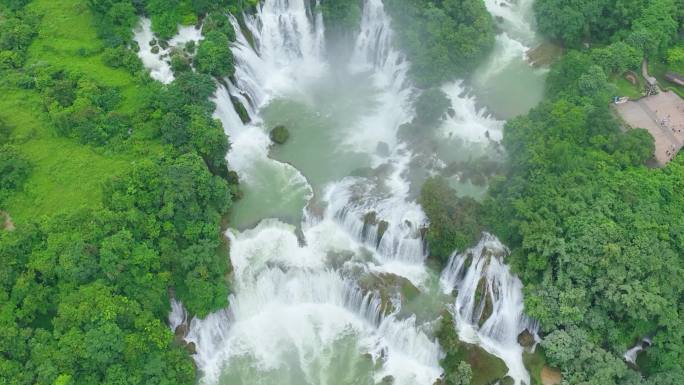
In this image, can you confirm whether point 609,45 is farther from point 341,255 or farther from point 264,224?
point 264,224

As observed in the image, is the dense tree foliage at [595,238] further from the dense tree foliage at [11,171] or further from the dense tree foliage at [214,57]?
the dense tree foliage at [11,171]

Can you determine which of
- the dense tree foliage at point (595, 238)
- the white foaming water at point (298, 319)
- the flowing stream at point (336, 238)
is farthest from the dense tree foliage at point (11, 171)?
the dense tree foliage at point (595, 238)

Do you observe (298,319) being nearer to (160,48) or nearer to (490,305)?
(490,305)

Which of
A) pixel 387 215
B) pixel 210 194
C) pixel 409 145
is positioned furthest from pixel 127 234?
pixel 409 145

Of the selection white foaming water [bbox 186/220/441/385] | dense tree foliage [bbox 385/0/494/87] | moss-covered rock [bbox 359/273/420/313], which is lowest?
white foaming water [bbox 186/220/441/385]

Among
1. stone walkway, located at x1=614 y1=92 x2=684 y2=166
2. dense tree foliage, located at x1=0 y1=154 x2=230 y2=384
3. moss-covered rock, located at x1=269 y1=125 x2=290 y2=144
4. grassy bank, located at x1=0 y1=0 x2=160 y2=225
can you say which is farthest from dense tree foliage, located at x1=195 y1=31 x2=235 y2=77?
stone walkway, located at x1=614 y1=92 x2=684 y2=166

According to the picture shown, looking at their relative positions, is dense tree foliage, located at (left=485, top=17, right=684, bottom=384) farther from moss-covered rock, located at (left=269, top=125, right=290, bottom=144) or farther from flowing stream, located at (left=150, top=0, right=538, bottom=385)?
moss-covered rock, located at (left=269, top=125, right=290, bottom=144)

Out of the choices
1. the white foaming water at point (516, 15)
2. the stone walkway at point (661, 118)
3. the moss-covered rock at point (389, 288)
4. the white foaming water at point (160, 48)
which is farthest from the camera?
the white foaming water at point (516, 15)
